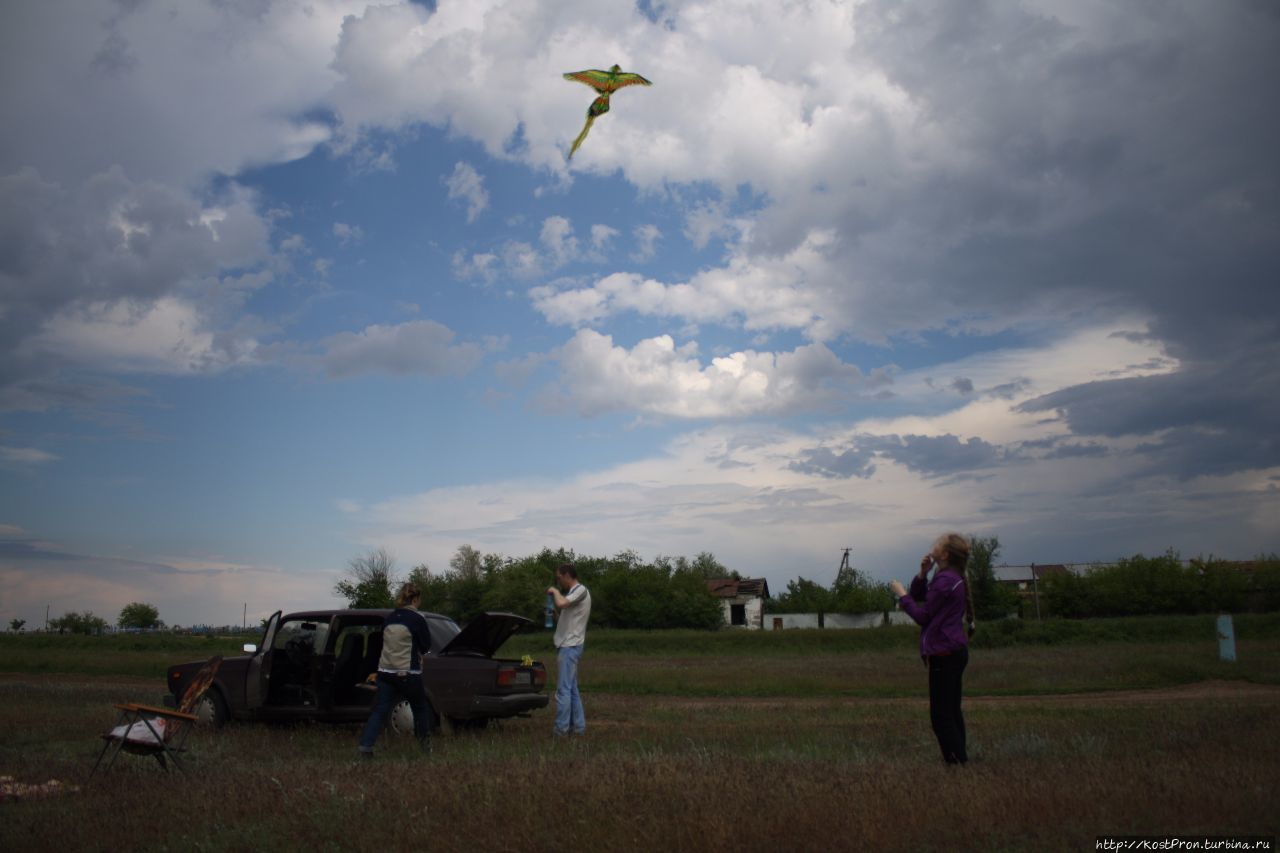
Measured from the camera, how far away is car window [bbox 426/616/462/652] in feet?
37.1

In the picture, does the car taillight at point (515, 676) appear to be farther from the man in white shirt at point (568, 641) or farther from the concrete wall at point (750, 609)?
→ the concrete wall at point (750, 609)

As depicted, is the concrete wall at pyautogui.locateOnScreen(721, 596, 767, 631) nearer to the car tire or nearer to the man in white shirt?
the car tire

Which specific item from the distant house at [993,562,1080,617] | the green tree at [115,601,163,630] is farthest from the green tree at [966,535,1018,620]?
the green tree at [115,601,163,630]

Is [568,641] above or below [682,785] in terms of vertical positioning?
above

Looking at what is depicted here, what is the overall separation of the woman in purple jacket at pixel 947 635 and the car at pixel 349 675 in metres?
5.35

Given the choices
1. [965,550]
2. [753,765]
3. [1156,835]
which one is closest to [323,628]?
[753,765]

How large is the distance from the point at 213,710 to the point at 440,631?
325 cm

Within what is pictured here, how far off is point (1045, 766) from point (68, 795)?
7855 mm

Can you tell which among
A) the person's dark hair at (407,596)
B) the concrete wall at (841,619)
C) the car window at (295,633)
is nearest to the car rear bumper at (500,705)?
the person's dark hair at (407,596)

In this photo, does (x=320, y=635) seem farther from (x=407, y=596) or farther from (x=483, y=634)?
(x=407, y=596)

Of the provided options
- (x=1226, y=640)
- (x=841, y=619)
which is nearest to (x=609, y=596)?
(x=841, y=619)

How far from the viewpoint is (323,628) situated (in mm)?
11625

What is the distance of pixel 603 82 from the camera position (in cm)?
1257

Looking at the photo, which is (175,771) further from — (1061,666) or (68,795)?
(1061,666)
